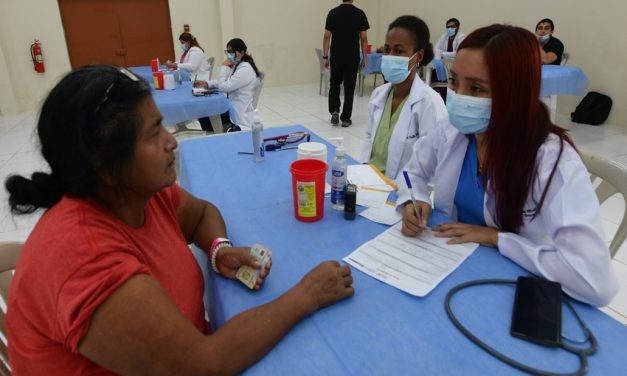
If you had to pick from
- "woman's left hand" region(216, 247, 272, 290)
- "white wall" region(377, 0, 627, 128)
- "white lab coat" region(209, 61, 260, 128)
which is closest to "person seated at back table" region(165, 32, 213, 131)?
"white lab coat" region(209, 61, 260, 128)

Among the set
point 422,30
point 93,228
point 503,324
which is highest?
point 422,30

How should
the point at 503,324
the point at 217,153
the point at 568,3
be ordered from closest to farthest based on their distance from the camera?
1. the point at 503,324
2. the point at 217,153
3. the point at 568,3

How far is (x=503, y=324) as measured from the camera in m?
0.88

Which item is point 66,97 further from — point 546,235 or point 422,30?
point 422,30

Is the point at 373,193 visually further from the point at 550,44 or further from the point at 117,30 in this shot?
the point at 117,30

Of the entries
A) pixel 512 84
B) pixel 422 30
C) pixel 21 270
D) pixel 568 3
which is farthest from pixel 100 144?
pixel 568 3

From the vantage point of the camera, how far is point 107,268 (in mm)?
686

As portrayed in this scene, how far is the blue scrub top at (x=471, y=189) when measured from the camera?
1333mm

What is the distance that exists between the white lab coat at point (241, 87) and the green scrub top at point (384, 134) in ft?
6.33

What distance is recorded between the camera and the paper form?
3.33 feet

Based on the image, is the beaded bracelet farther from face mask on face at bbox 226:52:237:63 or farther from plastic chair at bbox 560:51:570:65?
plastic chair at bbox 560:51:570:65

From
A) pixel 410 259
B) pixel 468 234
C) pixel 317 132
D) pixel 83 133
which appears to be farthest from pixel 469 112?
pixel 317 132

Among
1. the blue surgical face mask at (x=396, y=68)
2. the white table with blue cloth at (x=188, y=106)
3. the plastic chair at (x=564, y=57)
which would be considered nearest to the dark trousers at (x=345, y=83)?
the white table with blue cloth at (x=188, y=106)

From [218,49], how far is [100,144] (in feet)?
24.9
